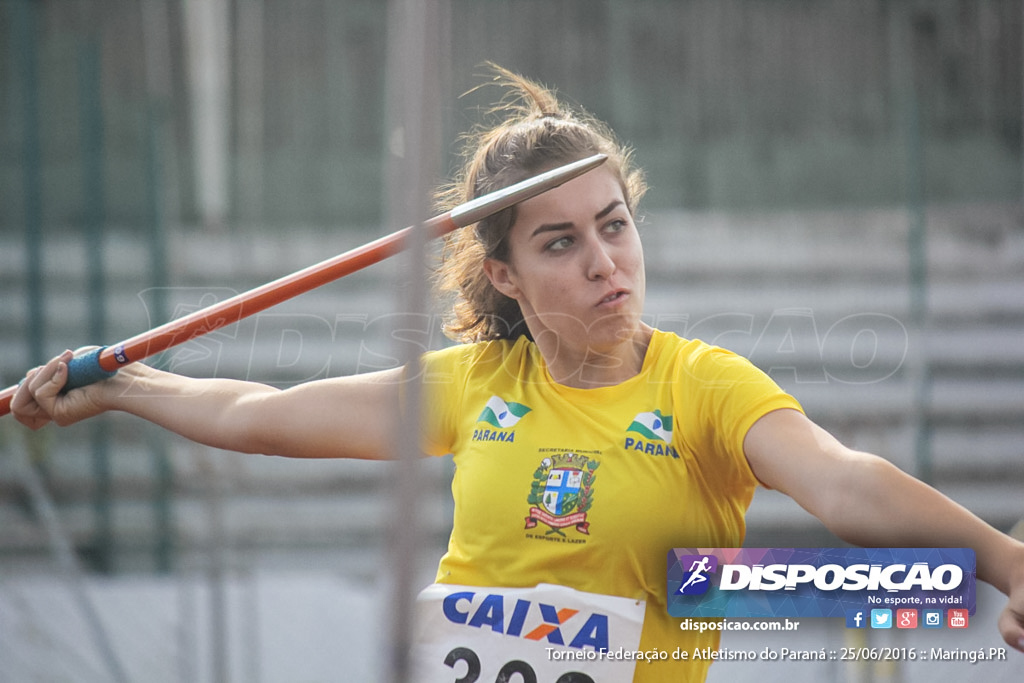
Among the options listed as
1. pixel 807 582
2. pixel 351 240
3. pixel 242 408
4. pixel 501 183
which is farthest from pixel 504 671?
pixel 351 240

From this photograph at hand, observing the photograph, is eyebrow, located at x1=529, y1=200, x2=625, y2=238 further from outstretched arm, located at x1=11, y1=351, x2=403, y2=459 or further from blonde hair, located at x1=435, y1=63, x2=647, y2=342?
outstretched arm, located at x1=11, y1=351, x2=403, y2=459

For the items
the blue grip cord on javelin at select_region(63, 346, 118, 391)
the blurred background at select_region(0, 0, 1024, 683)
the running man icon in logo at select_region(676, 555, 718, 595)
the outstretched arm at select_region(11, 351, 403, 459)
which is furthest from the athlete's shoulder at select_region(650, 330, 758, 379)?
the blurred background at select_region(0, 0, 1024, 683)

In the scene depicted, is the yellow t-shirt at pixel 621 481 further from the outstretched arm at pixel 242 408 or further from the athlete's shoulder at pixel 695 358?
the outstretched arm at pixel 242 408

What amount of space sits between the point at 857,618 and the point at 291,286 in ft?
2.61

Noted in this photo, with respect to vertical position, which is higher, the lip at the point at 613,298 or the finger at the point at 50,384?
the lip at the point at 613,298

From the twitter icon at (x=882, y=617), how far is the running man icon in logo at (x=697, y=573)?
0.21m

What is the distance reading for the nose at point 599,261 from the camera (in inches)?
44.4

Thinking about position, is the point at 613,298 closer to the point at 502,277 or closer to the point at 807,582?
the point at 502,277

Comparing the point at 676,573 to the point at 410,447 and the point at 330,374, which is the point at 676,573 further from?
the point at 330,374

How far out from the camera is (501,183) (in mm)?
1203

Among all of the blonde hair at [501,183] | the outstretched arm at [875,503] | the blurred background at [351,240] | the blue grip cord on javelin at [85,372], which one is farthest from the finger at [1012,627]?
the blurred background at [351,240]

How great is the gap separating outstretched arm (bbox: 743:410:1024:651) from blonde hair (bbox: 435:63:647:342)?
41 centimetres

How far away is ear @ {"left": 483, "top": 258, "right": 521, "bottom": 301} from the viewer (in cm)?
123

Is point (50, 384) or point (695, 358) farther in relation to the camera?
point (50, 384)
